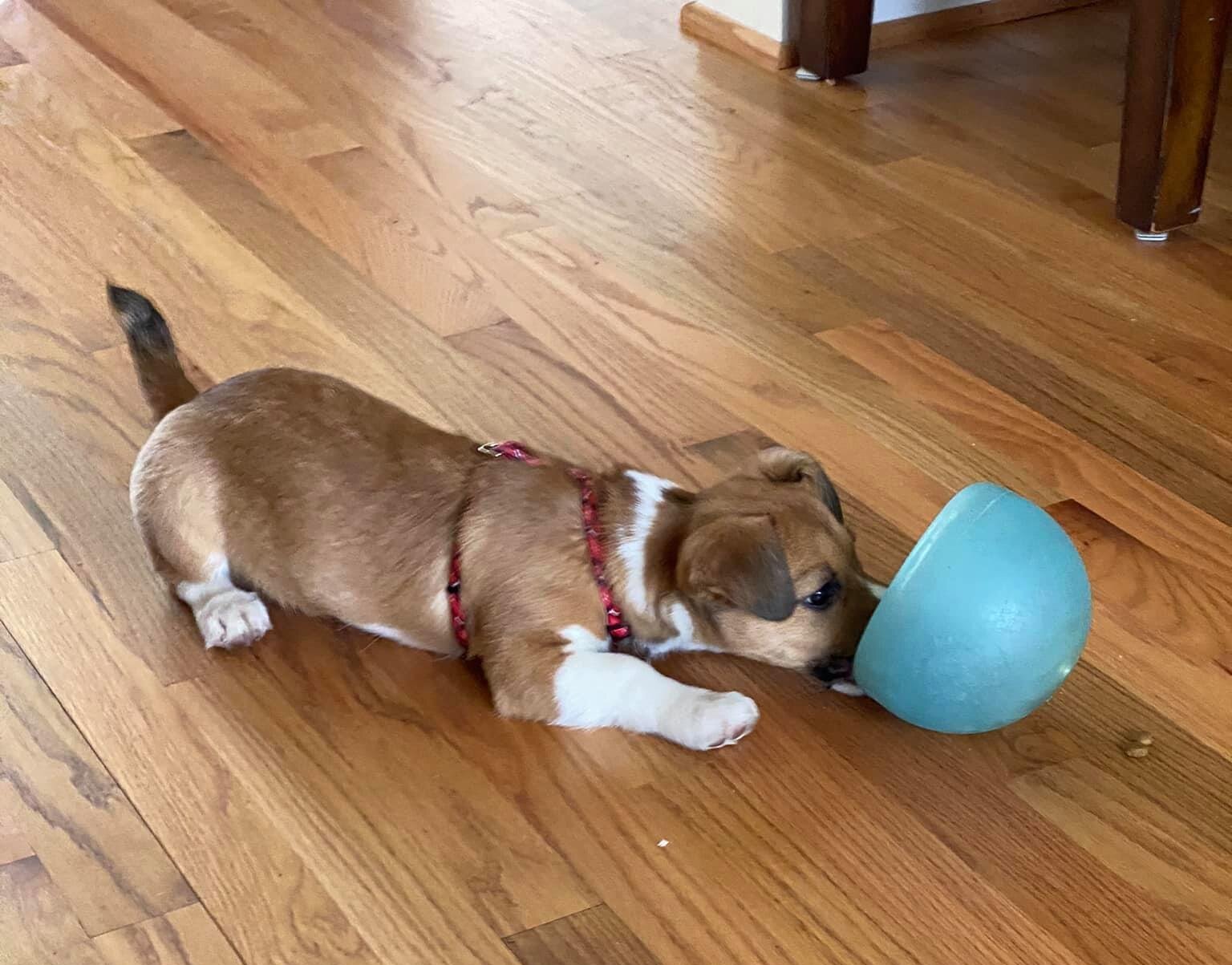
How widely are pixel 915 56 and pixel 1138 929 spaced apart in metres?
2.55

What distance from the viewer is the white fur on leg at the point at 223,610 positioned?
1.83 m

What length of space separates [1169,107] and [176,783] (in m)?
1.89

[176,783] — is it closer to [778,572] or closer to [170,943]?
[170,943]

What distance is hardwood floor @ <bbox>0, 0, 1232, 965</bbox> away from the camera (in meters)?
1.52

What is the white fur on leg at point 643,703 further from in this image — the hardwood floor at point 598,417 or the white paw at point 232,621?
the white paw at point 232,621

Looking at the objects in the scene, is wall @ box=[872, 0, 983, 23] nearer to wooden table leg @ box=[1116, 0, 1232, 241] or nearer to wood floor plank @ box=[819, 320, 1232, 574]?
wooden table leg @ box=[1116, 0, 1232, 241]

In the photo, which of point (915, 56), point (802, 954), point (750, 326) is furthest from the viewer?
point (915, 56)

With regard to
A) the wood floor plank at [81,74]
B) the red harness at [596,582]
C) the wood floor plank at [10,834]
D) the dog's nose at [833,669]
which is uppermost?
the red harness at [596,582]

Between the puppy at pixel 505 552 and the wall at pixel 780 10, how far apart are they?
1956mm

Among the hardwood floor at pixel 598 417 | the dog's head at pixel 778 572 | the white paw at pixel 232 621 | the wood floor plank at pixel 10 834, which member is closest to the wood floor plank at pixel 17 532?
the hardwood floor at pixel 598 417

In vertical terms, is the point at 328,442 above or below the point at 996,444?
above

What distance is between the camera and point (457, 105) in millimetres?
3432

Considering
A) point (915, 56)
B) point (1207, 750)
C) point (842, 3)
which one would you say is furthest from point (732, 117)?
point (1207, 750)

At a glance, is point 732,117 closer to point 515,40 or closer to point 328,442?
point 515,40
